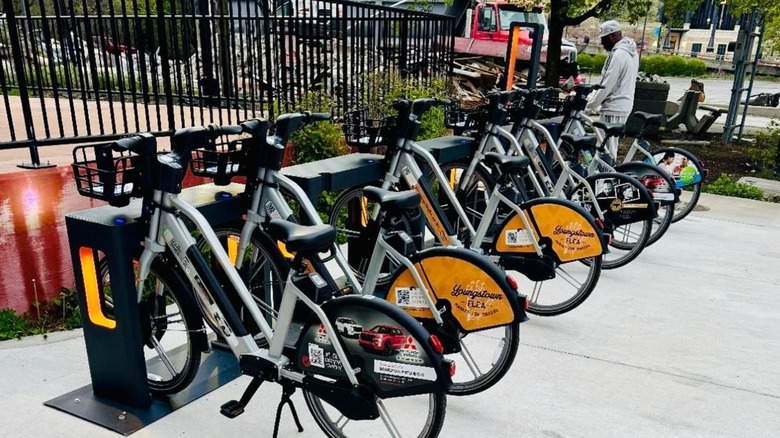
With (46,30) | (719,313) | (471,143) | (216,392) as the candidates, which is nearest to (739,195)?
(719,313)

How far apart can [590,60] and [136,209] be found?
3669 cm

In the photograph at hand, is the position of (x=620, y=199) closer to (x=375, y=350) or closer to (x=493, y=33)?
(x=375, y=350)

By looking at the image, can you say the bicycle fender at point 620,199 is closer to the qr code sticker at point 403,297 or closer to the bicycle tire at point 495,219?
the bicycle tire at point 495,219

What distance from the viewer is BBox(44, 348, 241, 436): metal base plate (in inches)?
114

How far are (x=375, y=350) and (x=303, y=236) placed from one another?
0.52m

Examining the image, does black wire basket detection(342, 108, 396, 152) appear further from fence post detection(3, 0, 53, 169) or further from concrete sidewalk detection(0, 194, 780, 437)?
fence post detection(3, 0, 53, 169)

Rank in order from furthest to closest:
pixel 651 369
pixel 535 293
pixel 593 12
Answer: pixel 593 12, pixel 535 293, pixel 651 369

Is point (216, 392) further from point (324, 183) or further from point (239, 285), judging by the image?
point (324, 183)

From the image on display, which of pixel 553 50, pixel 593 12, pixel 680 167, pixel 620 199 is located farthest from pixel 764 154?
pixel 620 199

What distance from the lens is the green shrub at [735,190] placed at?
26.3 ft

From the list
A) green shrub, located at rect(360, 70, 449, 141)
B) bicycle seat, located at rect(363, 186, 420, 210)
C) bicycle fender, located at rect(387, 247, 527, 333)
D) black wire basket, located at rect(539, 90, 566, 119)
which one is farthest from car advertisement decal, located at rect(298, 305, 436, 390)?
green shrub, located at rect(360, 70, 449, 141)

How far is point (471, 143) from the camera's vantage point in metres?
5.02

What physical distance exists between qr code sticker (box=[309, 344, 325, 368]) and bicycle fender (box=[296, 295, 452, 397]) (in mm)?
10

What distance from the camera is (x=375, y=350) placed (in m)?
2.46
